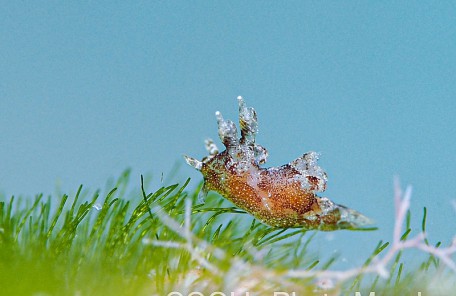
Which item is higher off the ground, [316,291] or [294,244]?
[294,244]

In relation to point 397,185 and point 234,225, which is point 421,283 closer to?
point 234,225

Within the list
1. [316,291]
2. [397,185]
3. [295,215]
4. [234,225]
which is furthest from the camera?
[234,225]

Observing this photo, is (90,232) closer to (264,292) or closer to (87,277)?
(87,277)

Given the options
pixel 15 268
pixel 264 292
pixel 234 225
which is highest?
pixel 234 225

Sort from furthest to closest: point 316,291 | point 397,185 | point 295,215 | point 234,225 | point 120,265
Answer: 1. point 234,225
2. point 295,215
3. point 120,265
4. point 316,291
5. point 397,185

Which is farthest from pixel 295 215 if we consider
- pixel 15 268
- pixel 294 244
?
pixel 15 268

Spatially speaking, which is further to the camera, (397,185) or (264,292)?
(264,292)
